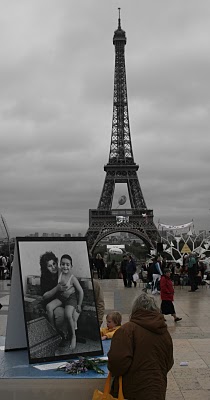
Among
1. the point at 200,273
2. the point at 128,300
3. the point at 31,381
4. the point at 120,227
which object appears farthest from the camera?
the point at 120,227

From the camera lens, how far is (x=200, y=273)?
2358 centimetres

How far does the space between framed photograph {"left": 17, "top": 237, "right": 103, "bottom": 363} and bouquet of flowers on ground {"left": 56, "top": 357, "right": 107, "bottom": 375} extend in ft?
0.86

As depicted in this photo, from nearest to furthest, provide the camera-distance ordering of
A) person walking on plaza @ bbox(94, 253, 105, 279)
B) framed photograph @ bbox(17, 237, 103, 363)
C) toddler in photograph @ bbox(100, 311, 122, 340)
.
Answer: framed photograph @ bbox(17, 237, 103, 363), toddler in photograph @ bbox(100, 311, 122, 340), person walking on plaza @ bbox(94, 253, 105, 279)

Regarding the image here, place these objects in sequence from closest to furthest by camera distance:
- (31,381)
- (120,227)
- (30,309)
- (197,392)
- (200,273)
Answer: (31,381) < (30,309) < (197,392) < (200,273) < (120,227)

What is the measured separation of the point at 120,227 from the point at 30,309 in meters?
69.3

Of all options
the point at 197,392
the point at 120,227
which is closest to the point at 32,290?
the point at 197,392

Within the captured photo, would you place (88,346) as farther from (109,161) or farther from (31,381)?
(109,161)

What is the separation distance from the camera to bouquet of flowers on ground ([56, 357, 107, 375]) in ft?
17.5

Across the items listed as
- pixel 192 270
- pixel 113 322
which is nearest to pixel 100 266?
pixel 192 270

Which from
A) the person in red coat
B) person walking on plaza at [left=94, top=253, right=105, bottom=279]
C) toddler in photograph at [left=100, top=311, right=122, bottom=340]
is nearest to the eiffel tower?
person walking on plaza at [left=94, top=253, right=105, bottom=279]

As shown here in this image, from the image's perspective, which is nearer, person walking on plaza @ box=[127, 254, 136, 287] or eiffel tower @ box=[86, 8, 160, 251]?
person walking on plaza @ box=[127, 254, 136, 287]

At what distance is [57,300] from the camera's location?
18.7ft

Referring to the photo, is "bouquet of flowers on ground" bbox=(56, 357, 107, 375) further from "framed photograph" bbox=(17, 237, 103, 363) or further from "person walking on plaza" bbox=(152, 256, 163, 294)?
"person walking on plaza" bbox=(152, 256, 163, 294)

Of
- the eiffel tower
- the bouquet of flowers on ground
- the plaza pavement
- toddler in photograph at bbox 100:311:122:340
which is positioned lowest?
the plaza pavement
